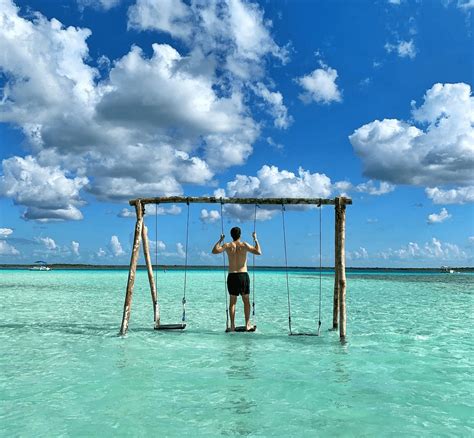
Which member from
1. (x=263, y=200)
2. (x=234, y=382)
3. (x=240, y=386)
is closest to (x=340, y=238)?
(x=263, y=200)

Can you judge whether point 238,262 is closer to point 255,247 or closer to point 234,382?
point 255,247

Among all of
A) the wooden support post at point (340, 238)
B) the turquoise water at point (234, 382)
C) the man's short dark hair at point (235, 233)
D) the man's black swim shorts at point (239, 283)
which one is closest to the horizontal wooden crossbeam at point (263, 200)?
the wooden support post at point (340, 238)

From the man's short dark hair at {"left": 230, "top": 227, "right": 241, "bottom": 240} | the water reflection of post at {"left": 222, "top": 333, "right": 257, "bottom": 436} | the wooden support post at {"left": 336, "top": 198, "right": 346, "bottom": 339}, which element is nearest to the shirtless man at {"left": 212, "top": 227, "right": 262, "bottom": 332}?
the man's short dark hair at {"left": 230, "top": 227, "right": 241, "bottom": 240}

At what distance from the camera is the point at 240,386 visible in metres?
7.64

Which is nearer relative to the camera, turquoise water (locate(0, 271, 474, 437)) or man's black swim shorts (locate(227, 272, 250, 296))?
turquoise water (locate(0, 271, 474, 437))

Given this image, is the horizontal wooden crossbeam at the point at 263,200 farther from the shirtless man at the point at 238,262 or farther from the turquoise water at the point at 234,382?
the turquoise water at the point at 234,382

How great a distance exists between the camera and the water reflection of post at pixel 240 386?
589 centimetres

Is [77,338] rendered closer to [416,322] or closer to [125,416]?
[125,416]

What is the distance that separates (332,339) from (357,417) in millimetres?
6076

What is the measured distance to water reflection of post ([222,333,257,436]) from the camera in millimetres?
5891

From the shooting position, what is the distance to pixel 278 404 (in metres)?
6.73

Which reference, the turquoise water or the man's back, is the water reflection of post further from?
the man's back

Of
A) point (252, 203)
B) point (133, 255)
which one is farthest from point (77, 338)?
point (252, 203)

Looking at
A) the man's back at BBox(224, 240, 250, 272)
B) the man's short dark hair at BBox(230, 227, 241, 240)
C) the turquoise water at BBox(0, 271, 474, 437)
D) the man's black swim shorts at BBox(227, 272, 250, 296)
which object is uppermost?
the man's short dark hair at BBox(230, 227, 241, 240)
